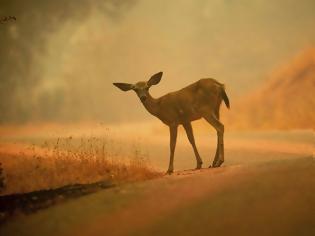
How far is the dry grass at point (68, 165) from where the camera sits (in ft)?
9.09

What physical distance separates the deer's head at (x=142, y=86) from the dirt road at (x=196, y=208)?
63cm

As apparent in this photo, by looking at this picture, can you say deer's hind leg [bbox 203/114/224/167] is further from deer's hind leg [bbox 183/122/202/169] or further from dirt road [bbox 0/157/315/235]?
dirt road [bbox 0/157/315/235]

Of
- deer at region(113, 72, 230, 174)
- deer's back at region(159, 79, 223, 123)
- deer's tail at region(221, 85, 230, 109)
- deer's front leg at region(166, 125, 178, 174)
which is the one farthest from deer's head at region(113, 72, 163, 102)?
deer's tail at region(221, 85, 230, 109)

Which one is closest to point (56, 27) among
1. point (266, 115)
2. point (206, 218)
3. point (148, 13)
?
point (148, 13)

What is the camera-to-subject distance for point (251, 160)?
115 inches

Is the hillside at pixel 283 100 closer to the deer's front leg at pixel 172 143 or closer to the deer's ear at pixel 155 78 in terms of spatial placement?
the deer's front leg at pixel 172 143

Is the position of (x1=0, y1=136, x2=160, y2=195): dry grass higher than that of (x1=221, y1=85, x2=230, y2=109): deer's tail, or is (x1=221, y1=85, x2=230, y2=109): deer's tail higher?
(x1=221, y1=85, x2=230, y2=109): deer's tail

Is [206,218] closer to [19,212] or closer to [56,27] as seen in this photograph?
[19,212]

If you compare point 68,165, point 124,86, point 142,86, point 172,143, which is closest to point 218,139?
point 172,143

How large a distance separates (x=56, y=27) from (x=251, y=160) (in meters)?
1.69

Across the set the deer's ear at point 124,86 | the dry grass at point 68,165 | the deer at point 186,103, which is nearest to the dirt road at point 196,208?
the dry grass at point 68,165

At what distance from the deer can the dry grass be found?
27cm

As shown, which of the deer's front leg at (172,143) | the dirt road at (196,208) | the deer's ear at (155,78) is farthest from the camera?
the deer's ear at (155,78)

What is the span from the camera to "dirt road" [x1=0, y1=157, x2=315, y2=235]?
2225mm
